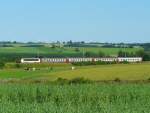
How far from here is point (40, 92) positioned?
100ft

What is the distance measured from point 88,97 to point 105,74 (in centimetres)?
3843

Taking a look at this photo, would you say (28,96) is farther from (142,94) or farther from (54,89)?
(142,94)

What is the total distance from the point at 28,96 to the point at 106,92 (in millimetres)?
4441

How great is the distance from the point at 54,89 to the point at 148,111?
15986mm

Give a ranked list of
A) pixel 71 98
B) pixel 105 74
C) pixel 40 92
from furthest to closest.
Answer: pixel 105 74 → pixel 40 92 → pixel 71 98

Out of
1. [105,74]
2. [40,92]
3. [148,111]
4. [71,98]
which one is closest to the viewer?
[148,111]

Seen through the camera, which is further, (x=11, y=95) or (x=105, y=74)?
(x=105, y=74)

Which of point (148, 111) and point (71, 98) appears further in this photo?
point (71, 98)

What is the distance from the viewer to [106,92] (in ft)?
96.4

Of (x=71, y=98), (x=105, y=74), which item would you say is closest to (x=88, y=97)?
→ (x=71, y=98)

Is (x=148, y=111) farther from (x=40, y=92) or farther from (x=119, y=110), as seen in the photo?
(x=40, y=92)

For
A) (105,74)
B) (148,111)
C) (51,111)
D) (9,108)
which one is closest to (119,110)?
(148,111)

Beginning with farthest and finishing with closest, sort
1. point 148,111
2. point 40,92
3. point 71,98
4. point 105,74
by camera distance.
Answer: point 105,74 → point 40,92 → point 71,98 → point 148,111

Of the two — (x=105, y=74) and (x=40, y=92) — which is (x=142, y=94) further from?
(x=105, y=74)
